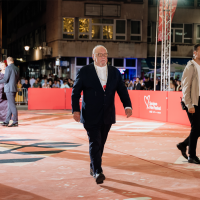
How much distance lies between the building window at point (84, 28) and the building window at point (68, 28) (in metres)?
0.66

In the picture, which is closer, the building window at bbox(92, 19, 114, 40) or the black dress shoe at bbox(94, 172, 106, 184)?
the black dress shoe at bbox(94, 172, 106, 184)

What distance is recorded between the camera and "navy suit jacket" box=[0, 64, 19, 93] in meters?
11.4

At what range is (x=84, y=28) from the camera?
107ft

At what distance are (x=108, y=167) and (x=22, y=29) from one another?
4199 centimetres

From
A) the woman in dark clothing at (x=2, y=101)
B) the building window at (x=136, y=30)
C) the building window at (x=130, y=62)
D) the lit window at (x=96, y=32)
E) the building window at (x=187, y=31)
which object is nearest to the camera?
the woman in dark clothing at (x=2, y=101)

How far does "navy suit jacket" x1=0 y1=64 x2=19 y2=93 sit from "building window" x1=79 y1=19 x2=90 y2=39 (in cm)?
2160

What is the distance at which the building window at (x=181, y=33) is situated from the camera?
35.1 meters

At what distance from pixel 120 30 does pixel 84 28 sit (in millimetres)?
3097

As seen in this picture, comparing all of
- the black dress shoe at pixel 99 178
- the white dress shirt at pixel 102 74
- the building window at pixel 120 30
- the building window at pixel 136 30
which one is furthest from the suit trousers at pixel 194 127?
the building window at pixel 136 30

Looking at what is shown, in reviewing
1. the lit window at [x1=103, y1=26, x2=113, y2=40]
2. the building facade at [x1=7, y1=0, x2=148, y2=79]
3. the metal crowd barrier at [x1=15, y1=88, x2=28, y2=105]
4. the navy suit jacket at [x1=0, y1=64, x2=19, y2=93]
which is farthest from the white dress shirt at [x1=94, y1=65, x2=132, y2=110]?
the lit window at [x1=103, y1=26, x2=113, y2=40]

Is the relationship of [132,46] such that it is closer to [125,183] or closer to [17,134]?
[17,134]

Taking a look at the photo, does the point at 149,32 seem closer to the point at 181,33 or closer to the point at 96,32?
the point at 181,33

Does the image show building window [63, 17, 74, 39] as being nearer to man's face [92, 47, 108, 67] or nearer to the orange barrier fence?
the orange barrier fence

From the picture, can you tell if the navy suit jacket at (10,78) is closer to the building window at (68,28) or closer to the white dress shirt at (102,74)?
the white dress shirt at (102,74)
